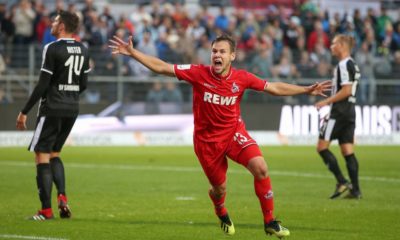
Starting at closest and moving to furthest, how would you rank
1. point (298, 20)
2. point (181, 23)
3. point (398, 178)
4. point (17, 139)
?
1. point (398, 178)
2. point (17, 139)
3. point (181, 23)
4. point (298, 20)

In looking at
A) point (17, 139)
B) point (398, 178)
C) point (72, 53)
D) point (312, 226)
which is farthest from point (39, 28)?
point (312, 226)

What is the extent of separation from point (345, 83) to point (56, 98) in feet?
17.0

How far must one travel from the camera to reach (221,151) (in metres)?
10.2

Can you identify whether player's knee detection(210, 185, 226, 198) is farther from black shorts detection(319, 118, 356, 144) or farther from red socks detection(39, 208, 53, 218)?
black shorts detection(319, 118, 356, 144)

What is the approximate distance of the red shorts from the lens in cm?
1005

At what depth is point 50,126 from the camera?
11.6 metres

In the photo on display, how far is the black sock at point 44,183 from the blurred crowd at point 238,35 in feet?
51.2

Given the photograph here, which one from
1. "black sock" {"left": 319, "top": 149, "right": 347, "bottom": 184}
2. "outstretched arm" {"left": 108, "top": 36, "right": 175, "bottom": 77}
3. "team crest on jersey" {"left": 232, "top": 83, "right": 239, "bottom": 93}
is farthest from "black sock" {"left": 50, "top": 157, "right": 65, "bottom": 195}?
"black sock" {"left": 319, "top": 149, "right": 347, "bottom": 184}

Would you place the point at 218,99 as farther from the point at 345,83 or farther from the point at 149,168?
the point at 149,168

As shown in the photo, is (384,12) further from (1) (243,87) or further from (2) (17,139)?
(1) (243,87)

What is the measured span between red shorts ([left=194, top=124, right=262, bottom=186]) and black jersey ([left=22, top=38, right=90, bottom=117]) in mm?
2171

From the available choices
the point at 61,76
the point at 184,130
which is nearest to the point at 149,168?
the point at 184,130

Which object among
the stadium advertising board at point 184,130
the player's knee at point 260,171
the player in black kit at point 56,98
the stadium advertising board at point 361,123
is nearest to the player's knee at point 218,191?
the player's knee at point 260,171

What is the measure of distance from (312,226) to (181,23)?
66.8ft
